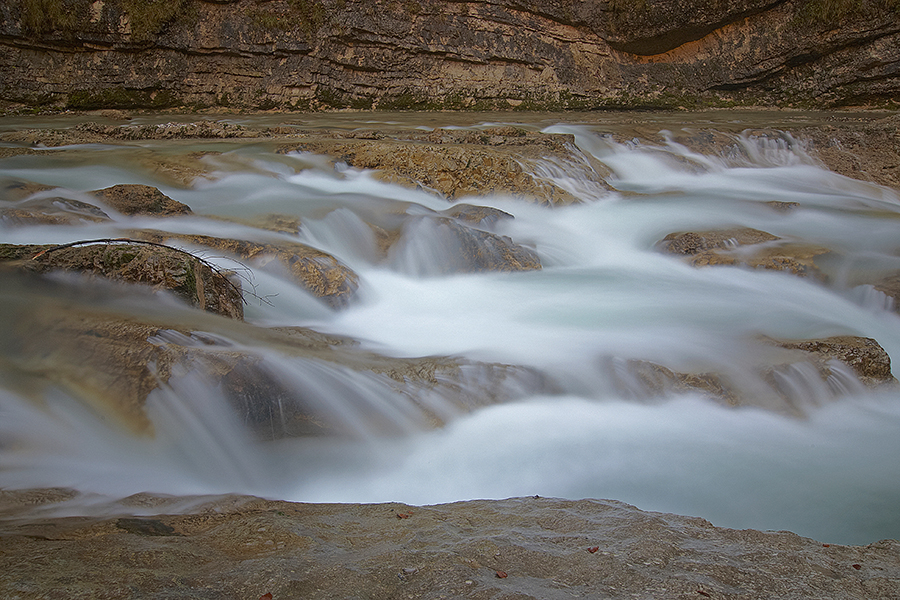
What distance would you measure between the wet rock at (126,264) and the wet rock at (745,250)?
407 cm

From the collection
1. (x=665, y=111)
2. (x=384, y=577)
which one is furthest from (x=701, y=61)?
(x=384, y=577)

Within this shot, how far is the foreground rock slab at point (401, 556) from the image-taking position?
1711 millimetres

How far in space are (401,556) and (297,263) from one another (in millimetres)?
3192

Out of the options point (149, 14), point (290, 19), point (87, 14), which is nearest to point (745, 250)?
point (290, 19)

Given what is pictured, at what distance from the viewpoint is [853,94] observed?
12.4 meters

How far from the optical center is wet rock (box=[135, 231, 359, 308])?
4781mm

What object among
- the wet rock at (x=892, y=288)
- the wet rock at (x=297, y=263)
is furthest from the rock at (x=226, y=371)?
the wet rock at (x=892, y=288)

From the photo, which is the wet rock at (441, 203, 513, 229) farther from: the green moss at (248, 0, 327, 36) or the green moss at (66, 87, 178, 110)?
the green moss at (66, 87, 178, 110)

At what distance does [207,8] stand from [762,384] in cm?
1239

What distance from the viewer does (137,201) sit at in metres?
5.50

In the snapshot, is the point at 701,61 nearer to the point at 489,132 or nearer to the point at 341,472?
the point at 489,132

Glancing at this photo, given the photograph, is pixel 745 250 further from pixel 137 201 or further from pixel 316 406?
pixel 137 201

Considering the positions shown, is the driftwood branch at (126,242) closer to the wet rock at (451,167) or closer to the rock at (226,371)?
the rock at (226,371)

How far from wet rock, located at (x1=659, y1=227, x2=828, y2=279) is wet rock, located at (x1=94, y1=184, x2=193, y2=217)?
430 cm
